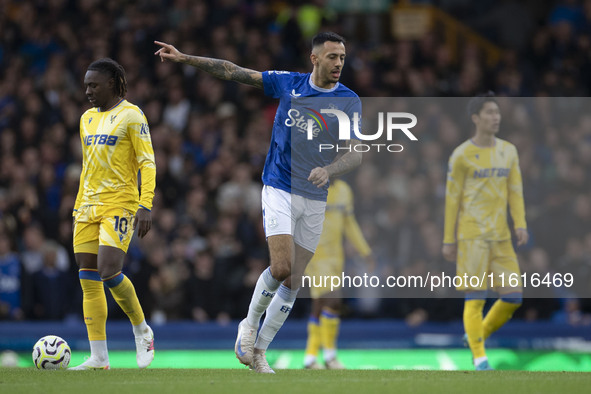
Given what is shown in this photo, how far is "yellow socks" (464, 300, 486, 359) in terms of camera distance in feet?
32.1

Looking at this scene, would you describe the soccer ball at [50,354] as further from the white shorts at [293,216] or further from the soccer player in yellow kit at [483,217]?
the soccer player in yellow kit at [483,217]

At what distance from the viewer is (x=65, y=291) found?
13844 mm

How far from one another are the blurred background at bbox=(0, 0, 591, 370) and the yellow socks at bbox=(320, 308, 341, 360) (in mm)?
1125

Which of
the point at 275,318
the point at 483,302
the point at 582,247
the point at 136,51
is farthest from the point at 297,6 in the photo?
the point at 275,318

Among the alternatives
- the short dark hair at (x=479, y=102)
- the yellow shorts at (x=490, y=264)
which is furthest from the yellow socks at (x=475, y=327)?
the short dark hair at (x=479, y=102)

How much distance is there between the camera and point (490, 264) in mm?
9883

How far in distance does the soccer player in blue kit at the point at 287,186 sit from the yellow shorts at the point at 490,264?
2.12 m

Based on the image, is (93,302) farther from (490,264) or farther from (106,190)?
(490,264)

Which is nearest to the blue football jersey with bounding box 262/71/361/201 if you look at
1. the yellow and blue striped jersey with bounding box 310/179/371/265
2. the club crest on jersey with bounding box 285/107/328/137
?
the club crest on jersey with bounding box 285/107/328/137

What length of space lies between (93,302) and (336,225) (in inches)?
190

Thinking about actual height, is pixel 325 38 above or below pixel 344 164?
above

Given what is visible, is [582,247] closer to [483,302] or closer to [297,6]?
[483,302]

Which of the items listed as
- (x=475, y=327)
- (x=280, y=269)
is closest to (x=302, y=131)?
(x=280, y=269)

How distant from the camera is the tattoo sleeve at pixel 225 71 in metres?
8.37
